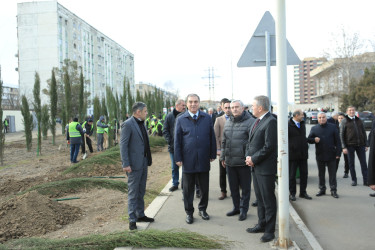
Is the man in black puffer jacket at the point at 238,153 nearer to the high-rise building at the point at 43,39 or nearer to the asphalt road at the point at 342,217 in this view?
the asphalt road at the point at 342,217

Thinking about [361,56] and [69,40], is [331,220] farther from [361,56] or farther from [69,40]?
[69,40]

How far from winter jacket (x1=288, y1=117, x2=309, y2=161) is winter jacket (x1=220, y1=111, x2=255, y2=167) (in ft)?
5.91

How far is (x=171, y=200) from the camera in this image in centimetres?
648

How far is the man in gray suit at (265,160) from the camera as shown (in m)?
4.32

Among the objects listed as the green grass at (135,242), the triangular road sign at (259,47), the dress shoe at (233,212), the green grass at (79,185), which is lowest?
the dress shoe at (233,212)

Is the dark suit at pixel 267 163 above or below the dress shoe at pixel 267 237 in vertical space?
above

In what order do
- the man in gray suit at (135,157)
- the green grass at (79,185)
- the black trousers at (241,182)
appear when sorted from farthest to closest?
1. the green grass at (79,185)
2. the black trousers at (241,182)
3. the man in gray suit at (135,157)

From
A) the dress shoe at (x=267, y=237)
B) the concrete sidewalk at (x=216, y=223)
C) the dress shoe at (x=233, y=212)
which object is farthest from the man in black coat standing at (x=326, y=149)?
the dress shoe at (x=267, y=237)

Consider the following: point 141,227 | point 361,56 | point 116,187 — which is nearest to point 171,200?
point 116,187

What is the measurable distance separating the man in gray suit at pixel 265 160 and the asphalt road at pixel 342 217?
902 millimetres

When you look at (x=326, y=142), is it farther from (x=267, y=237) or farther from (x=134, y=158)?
(x=134, y=158)

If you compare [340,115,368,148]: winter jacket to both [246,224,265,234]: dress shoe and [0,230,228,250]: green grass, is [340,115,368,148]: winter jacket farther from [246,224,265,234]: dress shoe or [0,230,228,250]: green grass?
[0,230,228,250]: green grass

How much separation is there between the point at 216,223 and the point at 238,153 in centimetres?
119

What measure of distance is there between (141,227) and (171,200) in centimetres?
167
